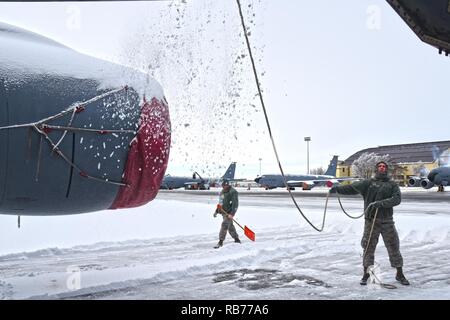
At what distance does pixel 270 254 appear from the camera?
8891mm

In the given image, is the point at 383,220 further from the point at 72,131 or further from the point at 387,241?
the point at 72,131

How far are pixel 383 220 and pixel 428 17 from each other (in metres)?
4.74

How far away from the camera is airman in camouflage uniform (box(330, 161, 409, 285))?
6.23m

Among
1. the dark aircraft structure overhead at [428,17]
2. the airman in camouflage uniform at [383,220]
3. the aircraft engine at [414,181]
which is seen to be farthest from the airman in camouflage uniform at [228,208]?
the aircraft engine at [414,181]

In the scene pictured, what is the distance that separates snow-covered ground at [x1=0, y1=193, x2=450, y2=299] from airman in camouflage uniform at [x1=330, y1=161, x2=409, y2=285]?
1.21ft

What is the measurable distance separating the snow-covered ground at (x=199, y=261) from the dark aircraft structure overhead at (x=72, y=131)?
147 centimetres

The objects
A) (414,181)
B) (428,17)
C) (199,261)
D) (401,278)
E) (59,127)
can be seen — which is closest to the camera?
(59,127)

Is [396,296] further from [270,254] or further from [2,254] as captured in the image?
[2,254]

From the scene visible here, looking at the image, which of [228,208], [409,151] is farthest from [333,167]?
[228,208]

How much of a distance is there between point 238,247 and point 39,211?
563cm

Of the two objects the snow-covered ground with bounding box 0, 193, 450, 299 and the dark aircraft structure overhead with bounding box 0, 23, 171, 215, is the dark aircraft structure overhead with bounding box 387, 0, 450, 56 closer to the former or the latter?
the snow-covered ground with bounding box 0, 193, 450, 299

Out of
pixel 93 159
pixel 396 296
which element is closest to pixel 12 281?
pixel 93 159

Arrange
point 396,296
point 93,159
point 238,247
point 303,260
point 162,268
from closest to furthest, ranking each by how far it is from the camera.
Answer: point 93,159 → point 396,296 → point 162,268 → point 303,260 → point 238,247

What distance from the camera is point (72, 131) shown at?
15.4 feet
